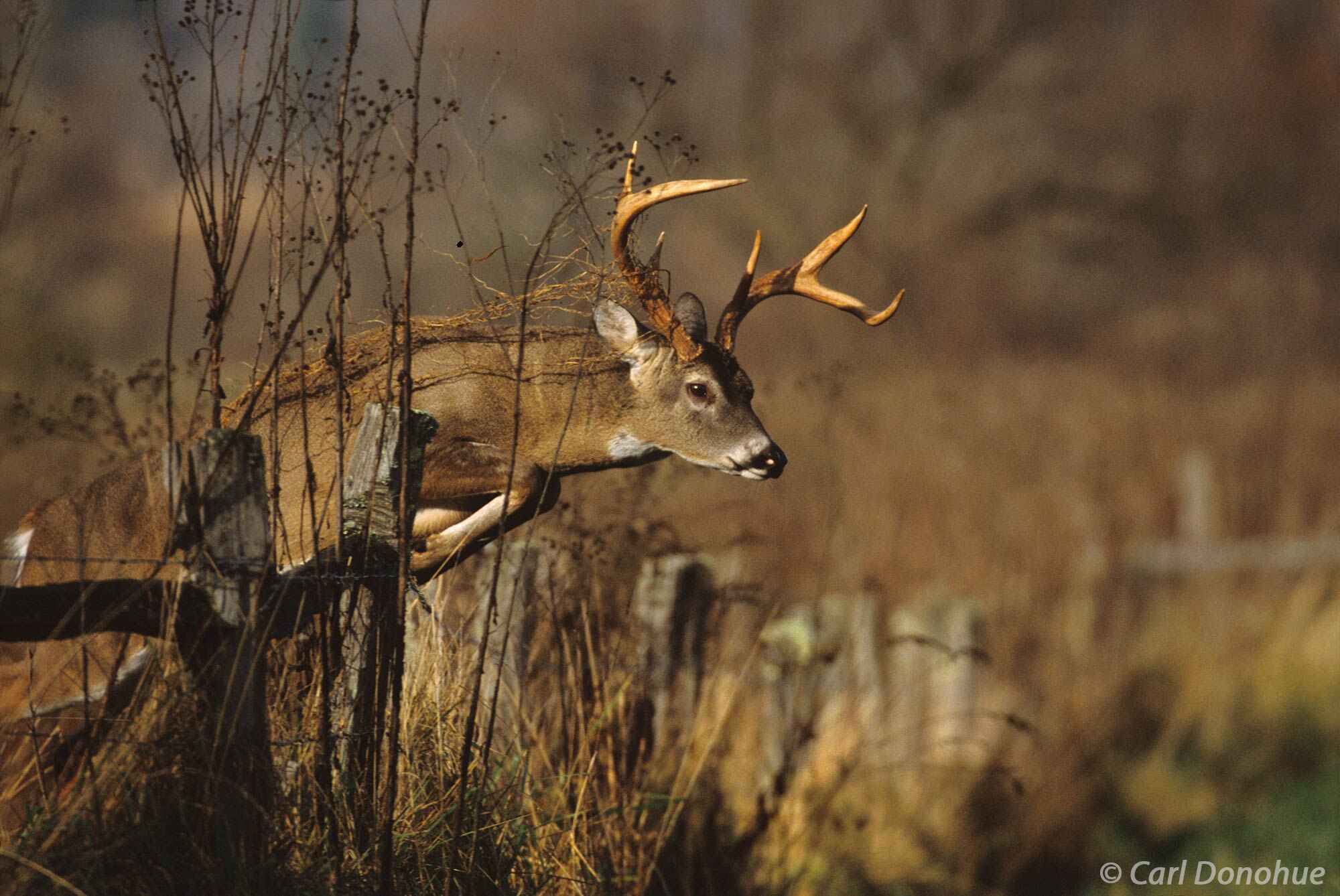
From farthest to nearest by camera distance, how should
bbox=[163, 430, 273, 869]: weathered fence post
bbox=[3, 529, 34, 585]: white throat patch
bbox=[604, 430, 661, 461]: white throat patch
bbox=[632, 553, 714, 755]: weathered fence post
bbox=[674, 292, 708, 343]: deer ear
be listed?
bbox=[632, 553, 714, 755]: weathered fence post
bbox=[674, 292, 708, 343]: deer ear
bbox=[604, 430, 661, 461]: white throat patch
bbox=[3, 529, 34, 585]: white throat patch
bbox=[163, 430, 273, 869]: weathered fence post

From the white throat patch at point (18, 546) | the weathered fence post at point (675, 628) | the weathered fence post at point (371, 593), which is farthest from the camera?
the weathered fence post at point (675, 628)

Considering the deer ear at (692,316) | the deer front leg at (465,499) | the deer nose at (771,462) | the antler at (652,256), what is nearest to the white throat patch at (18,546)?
the deer front leg at (465,499)

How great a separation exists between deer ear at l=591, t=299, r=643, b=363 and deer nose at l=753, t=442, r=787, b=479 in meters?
0.52

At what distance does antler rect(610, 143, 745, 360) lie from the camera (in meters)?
4.09

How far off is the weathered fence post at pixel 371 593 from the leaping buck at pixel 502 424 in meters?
0.34

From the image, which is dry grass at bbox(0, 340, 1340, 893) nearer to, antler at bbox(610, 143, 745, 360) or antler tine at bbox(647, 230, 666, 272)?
antler at bbox(610, 143, 745, 360)

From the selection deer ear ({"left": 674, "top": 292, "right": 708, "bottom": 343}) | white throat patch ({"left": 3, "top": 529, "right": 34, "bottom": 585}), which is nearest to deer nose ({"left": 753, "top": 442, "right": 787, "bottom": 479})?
deer ear ({"left": 674, "top": 292, "right": 708, "bottom": 343})

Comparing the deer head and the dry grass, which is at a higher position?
the deer head

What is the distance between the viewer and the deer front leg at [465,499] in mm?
4391

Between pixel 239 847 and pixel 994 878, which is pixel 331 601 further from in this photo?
pixel 994 878

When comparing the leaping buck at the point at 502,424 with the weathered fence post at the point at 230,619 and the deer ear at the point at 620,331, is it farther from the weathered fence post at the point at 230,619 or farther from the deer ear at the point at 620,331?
the weathered fence post at the point at 230,619

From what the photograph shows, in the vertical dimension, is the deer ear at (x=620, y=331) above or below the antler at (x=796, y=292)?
below

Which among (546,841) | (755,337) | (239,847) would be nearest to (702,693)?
(546,841)

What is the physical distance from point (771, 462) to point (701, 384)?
13.6 inches
